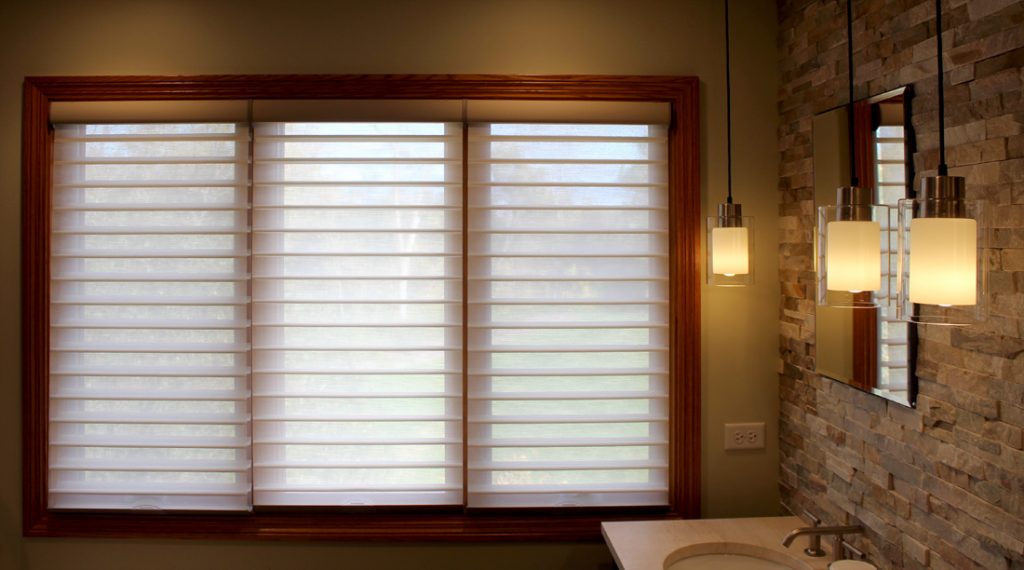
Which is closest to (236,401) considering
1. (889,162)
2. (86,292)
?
(86,292)

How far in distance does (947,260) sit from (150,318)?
2283 millimetres

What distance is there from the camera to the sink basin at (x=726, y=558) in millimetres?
1956

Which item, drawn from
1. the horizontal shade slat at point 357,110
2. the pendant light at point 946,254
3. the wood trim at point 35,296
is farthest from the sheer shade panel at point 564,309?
the wood trim at point 35,296

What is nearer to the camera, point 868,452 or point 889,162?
point 889,162

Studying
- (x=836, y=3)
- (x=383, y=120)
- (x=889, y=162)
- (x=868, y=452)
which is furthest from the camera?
(x=383, y=120)

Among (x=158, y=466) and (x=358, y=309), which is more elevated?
(x=358, y=309)

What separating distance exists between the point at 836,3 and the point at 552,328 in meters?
1.28

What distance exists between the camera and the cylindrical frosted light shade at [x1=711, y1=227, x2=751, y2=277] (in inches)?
77.5

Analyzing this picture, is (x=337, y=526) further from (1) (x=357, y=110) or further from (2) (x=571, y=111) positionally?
(2) (x=571, y=111)

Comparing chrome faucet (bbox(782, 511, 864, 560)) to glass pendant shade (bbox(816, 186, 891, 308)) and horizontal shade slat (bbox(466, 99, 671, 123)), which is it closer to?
glass pendant shade (bbox(816, 186, 891, 308))

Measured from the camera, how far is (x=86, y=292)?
2357 mm

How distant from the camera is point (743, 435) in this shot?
237cm

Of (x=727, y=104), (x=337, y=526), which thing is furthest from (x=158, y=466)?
(x=727, y=104)

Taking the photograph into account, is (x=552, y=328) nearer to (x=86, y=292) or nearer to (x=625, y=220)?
(x=625, y=220)
